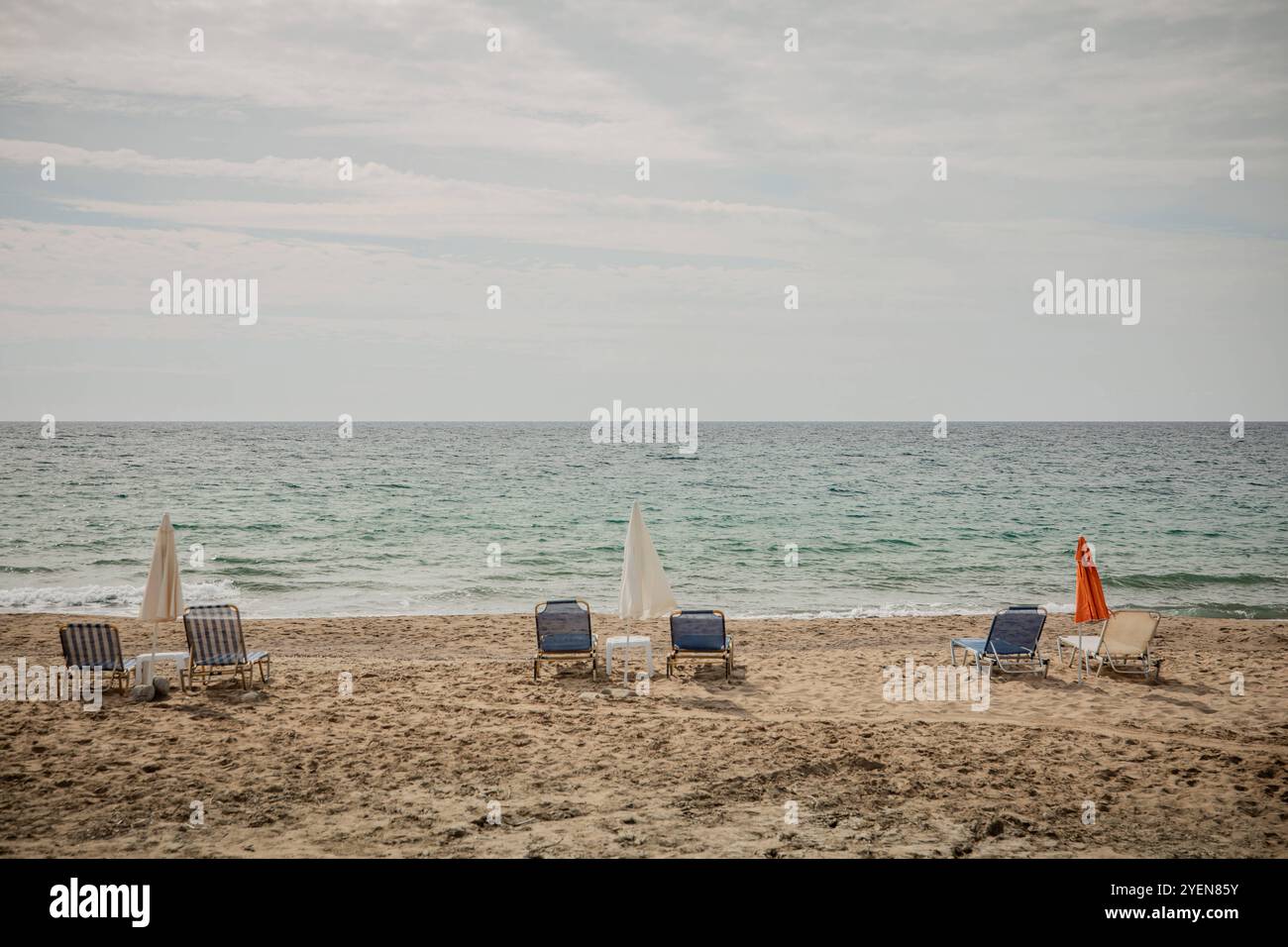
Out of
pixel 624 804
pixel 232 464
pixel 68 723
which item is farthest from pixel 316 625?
pixel 232 464

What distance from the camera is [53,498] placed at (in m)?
38.8

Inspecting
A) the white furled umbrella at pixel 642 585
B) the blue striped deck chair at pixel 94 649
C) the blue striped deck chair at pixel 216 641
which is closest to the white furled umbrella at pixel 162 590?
the blue striped deck chair at pixel 216 641

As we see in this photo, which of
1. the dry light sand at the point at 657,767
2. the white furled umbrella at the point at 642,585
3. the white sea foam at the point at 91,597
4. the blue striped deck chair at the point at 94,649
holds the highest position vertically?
the white furled umbrella at the point at 642,585

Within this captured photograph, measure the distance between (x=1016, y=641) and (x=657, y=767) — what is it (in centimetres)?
624

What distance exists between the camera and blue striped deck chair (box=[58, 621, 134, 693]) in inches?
418

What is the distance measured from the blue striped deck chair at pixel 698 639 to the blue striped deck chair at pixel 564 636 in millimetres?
1111

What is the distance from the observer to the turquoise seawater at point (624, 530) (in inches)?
831

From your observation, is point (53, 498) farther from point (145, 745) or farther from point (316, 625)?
point (145, 745)

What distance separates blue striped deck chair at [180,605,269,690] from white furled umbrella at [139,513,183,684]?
190 millimetres

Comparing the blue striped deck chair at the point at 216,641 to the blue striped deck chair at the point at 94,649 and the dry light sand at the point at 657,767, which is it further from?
the blue striped deck chair at the point at 94,649

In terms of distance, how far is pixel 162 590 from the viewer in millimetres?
10852

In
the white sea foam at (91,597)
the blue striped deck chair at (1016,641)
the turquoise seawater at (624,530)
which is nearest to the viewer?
the blue striped deck chair at (1016,641)

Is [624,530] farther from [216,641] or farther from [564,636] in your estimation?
[216,641]

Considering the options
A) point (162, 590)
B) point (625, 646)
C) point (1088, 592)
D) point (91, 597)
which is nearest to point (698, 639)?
point (625, 646)
